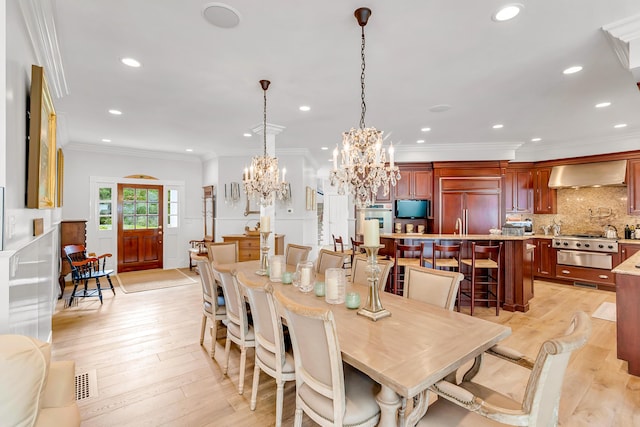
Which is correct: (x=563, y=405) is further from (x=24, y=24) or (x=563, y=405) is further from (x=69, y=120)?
(x=69, y=120)

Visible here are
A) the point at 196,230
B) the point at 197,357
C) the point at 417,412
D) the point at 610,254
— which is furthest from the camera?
the point at 196,230

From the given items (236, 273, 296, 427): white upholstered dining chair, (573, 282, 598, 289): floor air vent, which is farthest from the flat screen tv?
(236, 273, 296, 427): white upholstered dining chair

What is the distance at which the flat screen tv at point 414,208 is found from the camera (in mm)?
6516

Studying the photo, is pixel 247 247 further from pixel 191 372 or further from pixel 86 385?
pixel 86 385

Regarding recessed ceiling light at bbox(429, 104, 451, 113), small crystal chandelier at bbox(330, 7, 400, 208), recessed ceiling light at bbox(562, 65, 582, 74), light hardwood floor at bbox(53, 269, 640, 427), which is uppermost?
recessed ceiling light at bbox(429, 104, 451, 113)

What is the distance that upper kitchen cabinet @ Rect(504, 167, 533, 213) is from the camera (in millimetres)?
6520

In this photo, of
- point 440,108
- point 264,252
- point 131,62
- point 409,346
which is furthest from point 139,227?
point 409,346

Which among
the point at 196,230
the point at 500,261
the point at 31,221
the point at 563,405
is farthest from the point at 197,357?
the point at 196,230

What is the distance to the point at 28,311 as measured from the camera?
1871 mm

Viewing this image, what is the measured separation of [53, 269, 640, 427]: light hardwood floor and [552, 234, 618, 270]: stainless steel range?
1497mm

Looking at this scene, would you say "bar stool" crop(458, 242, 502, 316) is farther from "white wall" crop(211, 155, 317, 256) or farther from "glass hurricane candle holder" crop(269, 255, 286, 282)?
"white wall" crop(211, 155, 317, 256)

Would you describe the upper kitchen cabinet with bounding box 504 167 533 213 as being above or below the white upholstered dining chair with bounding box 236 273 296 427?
above

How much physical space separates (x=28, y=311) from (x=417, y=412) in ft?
7.47

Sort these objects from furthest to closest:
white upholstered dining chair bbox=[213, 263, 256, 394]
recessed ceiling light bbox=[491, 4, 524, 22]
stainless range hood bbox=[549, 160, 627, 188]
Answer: stainless range hood bbox=[549, 160, 627, 188]
white upholstered dining chair bbox=[213, 263, 256, 394]
recessed ceiling light bbox=[491, 4, 524, 22]
